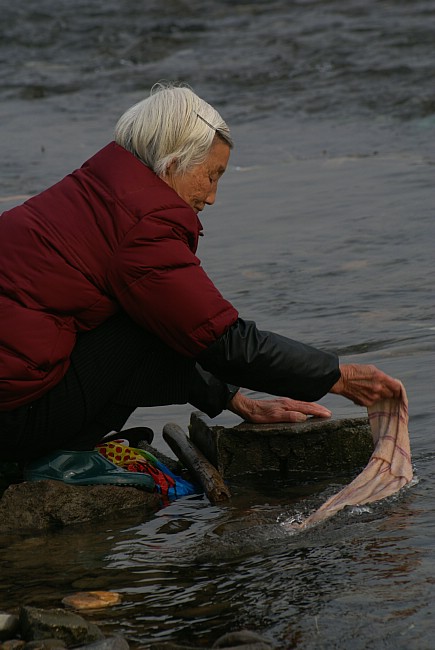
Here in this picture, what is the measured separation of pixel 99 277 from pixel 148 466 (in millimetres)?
889

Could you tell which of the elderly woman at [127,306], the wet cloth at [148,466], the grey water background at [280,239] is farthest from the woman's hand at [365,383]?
the wet cloth at [148,466]

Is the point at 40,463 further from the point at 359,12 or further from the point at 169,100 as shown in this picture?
the point at 359,12

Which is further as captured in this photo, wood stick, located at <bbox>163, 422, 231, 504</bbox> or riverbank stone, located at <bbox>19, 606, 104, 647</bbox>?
wood stick, located at <bbox>163, 422, 231, 504</bbox>

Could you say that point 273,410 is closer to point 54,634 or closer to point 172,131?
point 172,131

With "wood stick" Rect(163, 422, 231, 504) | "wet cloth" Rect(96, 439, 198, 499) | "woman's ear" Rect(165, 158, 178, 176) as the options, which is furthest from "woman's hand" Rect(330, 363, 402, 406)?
"woman's ear" Rect(165, 158, 178, 176)

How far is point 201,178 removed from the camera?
4.11 metres

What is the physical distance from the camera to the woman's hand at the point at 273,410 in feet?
15.3

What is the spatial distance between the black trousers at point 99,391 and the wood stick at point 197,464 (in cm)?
33

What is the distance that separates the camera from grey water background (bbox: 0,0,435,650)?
3.49 meters

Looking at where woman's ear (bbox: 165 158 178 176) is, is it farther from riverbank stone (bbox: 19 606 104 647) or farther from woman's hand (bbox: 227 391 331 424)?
riverbank stone (bbox: 19 606 104 647)

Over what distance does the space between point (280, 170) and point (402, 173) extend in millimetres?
1021

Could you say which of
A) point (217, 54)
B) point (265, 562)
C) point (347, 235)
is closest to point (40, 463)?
point (265, 562)

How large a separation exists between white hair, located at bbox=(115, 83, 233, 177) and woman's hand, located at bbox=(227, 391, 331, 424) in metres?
1.00

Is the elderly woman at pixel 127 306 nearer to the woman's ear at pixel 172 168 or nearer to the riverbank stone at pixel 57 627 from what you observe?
the woman's ear at pixel 172 168
